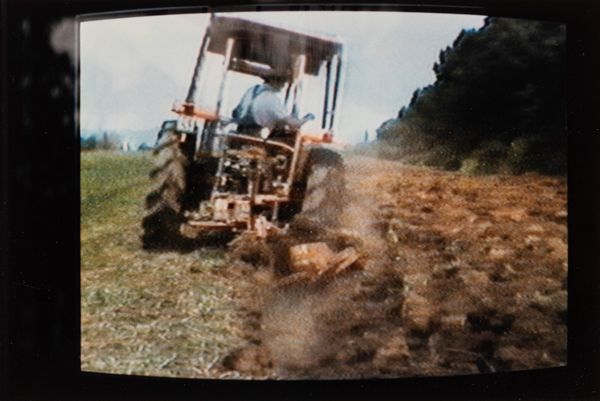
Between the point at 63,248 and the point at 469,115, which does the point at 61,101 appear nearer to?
the point at 63,248

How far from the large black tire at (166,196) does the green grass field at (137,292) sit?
35 millimetres

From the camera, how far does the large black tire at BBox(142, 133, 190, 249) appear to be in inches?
126

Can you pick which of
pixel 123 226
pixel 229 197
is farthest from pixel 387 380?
pixel 123 226

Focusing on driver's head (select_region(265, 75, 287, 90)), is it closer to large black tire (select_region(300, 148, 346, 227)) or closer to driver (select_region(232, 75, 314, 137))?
driver (select_region(232, 75, 314, 137))

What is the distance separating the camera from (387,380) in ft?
10.7

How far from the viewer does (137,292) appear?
322cm

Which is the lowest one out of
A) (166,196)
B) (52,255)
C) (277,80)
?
(52,255)

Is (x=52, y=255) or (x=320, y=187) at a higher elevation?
(x=320, y=187)

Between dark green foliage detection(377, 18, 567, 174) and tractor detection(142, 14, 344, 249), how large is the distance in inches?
9.9

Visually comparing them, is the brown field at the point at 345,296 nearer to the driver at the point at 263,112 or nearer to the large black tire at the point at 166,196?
the large black tire at the point at 166,196

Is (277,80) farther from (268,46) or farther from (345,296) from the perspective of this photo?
(345,296)

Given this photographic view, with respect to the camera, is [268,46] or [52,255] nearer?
[268,46]

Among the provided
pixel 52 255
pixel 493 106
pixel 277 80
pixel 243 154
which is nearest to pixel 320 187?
pixel 243 154

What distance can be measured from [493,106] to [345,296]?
2.79 ft
